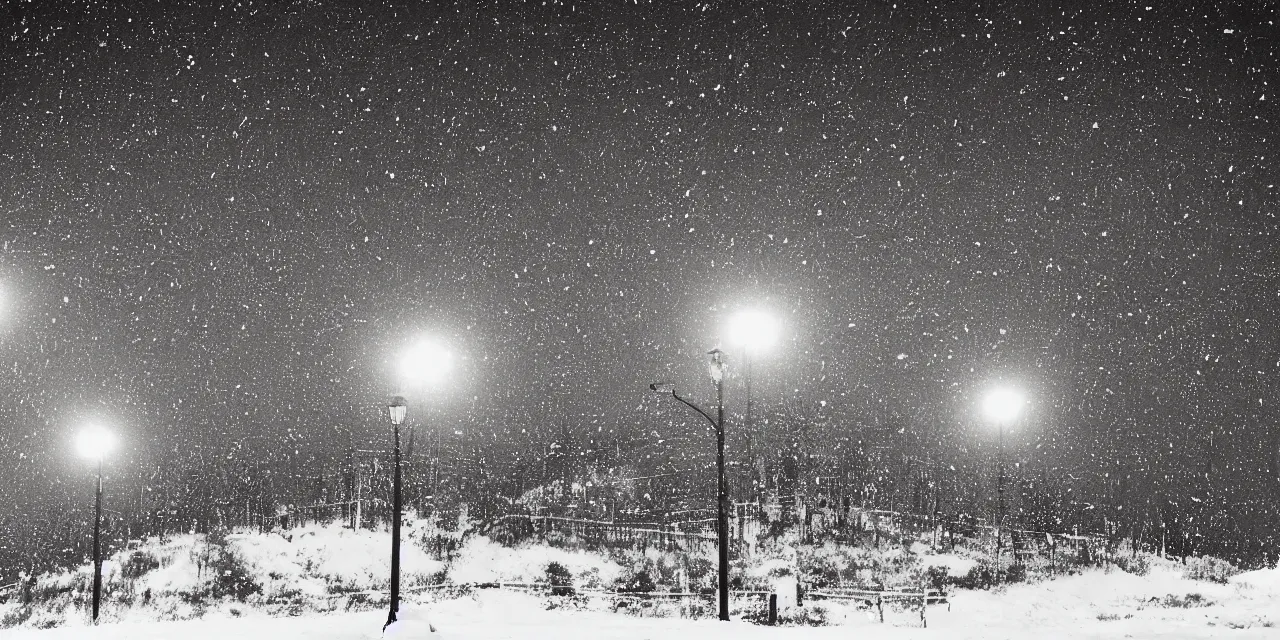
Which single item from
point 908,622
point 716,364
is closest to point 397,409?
point 716,364

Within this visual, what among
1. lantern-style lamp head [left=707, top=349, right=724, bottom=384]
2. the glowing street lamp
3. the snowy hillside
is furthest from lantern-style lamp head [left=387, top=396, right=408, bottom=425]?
lantern-style lamp head [left=707, top=349, right=724, bottom=384]

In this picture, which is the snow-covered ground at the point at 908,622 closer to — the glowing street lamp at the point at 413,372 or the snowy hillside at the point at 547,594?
the snowy hillside at the point at 547,594

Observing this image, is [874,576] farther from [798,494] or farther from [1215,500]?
[1215,500]

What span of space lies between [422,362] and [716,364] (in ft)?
19.2

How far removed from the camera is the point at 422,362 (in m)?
15.1

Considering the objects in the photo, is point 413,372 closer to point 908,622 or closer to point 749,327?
point 749,327

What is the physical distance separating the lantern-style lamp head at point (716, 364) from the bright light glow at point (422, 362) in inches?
209

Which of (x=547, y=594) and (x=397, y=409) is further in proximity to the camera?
(x=547, y=594)

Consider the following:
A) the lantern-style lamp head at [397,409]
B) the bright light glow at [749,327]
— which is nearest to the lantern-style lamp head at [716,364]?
the bright light glow at [749,327]

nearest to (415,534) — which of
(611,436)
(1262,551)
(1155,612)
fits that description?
(611,436)

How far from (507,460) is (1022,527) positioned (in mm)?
30212

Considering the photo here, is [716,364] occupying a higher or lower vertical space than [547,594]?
higher

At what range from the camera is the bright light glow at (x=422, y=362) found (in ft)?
49.3

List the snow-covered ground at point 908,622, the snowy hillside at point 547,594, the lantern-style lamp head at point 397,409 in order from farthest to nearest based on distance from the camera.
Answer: the lantern-style lamp head at point 397,409, the snowy hillside at point 547,594, the snow-covered ground at point 908,622
